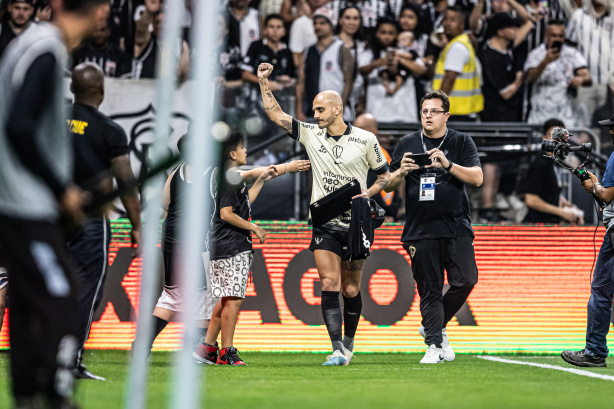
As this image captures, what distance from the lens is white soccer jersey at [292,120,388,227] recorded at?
855 centimetres

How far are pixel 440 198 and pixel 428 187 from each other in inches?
6.3

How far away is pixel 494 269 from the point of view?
10367 mm

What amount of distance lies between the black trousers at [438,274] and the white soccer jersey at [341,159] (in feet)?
2.54

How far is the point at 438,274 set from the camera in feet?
28.1

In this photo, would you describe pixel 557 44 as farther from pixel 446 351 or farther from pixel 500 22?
pixel 446 351

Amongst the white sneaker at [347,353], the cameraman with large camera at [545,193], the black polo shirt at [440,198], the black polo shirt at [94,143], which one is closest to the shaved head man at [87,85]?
the black polo shirt at [94,143]

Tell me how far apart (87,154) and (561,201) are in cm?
703

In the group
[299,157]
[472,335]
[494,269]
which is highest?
[299,157]

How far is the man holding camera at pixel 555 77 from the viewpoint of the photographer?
41.0 feet

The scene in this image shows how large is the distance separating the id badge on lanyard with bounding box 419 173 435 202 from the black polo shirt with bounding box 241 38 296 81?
14.9 feet

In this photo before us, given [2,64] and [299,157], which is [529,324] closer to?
[299,157]

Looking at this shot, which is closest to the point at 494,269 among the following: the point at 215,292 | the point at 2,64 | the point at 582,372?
the point at 582,372

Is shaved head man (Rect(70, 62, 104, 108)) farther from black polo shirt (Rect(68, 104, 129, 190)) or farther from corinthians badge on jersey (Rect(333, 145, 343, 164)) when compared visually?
corinthians badge on jersey (Rect(333, 145, 343, 164))

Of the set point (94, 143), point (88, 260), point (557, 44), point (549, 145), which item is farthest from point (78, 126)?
point (557, 44)
